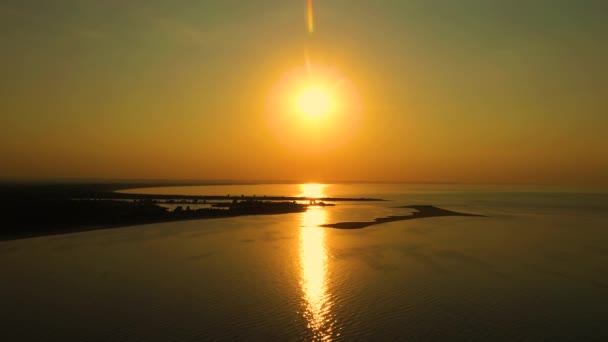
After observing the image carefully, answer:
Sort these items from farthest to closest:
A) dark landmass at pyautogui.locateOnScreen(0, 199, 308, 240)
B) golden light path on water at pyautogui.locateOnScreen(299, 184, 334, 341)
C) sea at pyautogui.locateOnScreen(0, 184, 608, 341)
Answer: dark landmass at pyautogui.locateOnScreen(0, 199, 308, 240), golden light path on water at pyautogui.locateOnScreen(299, 184, 334, 341), sea at pyautogui.locateOnScreen(0, 184, 608, 341)

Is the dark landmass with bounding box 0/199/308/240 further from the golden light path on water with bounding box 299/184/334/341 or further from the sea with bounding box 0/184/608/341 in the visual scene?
the golden light path on water with bounding box 299/184/334/341

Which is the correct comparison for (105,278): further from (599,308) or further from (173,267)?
(599,308)

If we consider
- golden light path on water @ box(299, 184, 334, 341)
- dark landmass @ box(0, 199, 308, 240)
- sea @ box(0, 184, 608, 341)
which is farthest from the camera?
dark landmass @ box(0, 199, 308, 240)

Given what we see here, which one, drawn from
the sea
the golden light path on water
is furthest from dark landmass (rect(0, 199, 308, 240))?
the golden light path on water

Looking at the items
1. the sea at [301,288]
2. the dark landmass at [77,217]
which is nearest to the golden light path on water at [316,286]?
the sea at [301,288]

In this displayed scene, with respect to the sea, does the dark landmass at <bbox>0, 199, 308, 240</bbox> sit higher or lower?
higher

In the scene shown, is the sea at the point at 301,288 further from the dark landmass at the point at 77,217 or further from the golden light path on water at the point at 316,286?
the dark landmass at the point at 77,217

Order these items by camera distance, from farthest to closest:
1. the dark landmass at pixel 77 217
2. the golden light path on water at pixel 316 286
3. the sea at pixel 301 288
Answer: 1. the dark landmass at pixel 77 217
2. the golden light path on water at pixel 316 286
3. the sea at pixel 301 288

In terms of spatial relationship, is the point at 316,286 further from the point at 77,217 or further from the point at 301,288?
the point at 77,217
